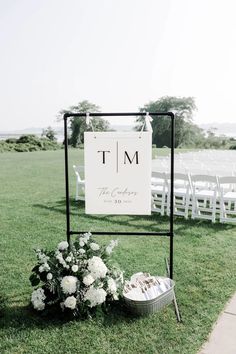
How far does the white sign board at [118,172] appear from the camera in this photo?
4.23m

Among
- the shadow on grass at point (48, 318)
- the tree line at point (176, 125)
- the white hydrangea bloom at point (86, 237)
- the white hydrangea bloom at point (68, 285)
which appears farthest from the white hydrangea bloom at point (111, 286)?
the tree line at point (176, 125)

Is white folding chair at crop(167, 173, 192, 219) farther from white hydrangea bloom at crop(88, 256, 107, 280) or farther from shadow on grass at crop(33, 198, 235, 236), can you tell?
white hydrangea bloom at crop(88, 256, 107, 280)

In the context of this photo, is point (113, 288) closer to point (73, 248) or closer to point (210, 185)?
point (73, 248)

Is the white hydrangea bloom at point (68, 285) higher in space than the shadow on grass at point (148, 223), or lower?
higher

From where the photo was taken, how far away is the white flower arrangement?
4043 millimetres

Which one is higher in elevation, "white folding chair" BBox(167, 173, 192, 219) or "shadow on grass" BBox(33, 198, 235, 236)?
"white folding chair" BBox(167, 173, 192, 219)

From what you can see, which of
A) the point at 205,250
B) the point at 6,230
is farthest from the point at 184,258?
the point at 6,230

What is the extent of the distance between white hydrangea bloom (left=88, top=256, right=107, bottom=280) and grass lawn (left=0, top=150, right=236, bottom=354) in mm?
479

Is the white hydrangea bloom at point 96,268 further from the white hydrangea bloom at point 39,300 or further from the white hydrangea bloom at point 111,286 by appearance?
the white hydrangea bloom at point 39,300

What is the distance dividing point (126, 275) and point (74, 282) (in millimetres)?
1432

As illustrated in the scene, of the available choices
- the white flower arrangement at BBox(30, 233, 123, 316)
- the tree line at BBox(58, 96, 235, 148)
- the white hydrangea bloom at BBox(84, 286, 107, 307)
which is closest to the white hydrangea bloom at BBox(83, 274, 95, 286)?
the white flower arrangement at BBox(30, 233, 123, 316)

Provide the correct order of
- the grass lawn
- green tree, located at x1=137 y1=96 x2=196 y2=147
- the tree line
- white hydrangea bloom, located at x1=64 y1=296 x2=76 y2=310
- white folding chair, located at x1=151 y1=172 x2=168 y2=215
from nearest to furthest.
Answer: the grass lawn → white hydrangea bloom, located at x1=64 y1=296 x2=76 y2=310 → white folding chair, located at x1=151 y1=172 x2=168 y2=215 → the tree line → green tree, located at x1=137 y1=96 x2=196 y2=147

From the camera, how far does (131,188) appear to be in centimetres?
430

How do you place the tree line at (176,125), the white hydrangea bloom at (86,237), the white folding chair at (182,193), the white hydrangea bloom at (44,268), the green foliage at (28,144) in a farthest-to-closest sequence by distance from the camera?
the tree line at (176,125), the green foliage at (28,144), the white folding chair at (182,193), the white hydrangea bloom at (86,237), the white hydrangea bloom at (44,268)
